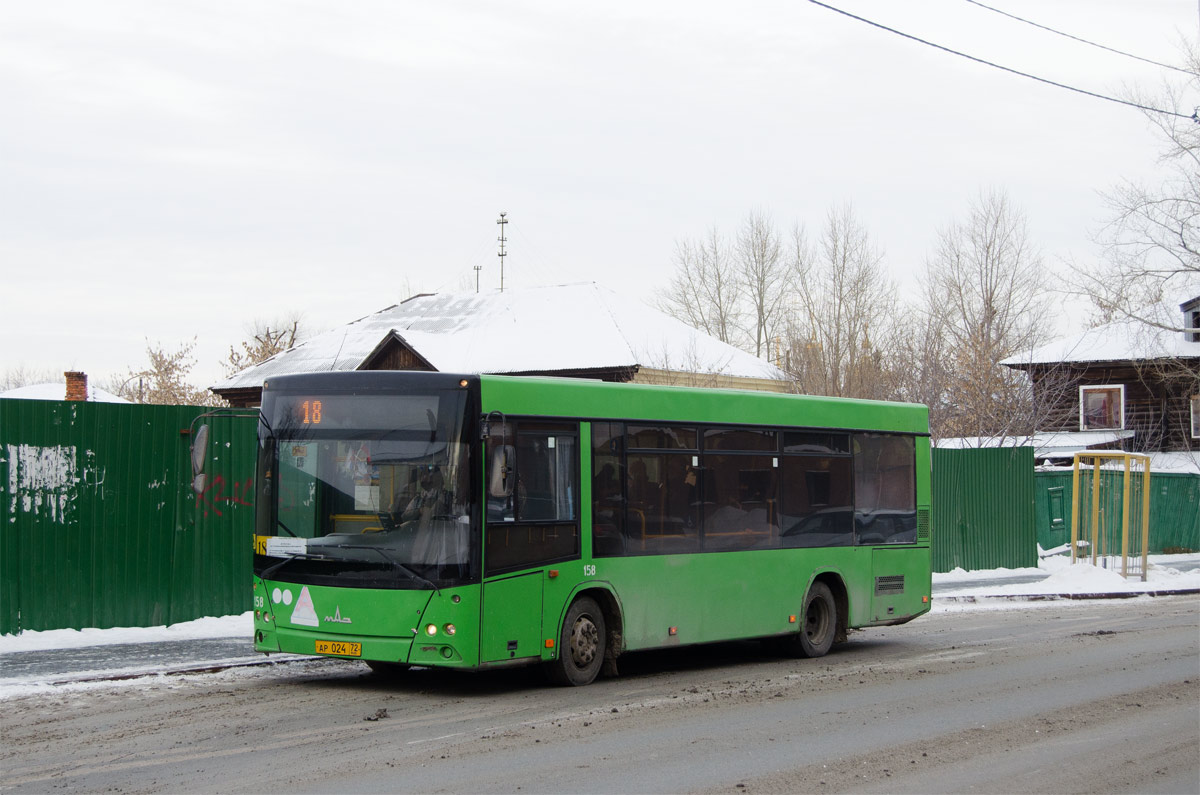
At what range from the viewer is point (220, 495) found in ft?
49.2

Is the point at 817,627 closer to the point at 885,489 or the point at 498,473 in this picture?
the point at 885,489

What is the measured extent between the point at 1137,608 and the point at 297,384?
1527 centimetres

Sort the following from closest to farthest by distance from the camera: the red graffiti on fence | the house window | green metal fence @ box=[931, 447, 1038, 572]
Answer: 1. the red graffiti on fence
2. green metal fence @ box=[931, 447, 1038, 572]
3. the house window

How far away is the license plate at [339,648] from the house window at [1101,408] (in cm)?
4501

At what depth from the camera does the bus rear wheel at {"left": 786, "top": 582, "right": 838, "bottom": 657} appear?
1406cm

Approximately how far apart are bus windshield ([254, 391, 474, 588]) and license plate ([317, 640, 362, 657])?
19.6 inches

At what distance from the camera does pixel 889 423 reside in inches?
595

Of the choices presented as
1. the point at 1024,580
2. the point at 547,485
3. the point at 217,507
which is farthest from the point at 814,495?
the point at 1024,580

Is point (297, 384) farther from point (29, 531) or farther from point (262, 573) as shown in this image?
point (29, 531)

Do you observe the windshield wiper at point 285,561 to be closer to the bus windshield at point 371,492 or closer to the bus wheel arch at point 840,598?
the bus windshield at point 371,492

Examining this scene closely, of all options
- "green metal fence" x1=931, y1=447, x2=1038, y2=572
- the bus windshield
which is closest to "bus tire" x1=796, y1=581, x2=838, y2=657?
the bus windshield

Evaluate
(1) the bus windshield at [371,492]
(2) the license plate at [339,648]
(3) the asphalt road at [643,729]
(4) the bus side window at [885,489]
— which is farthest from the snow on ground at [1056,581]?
(2) the license plate at [339,648]

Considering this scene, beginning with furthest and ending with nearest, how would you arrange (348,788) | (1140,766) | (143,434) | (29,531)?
(143,434)
(29,531)
(1140,766)
(348,788)

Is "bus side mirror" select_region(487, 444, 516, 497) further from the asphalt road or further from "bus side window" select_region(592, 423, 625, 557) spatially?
the asphalt road
